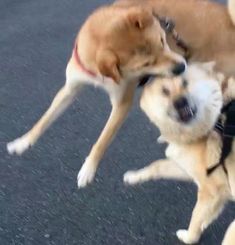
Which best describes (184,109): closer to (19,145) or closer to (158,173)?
(158,173)

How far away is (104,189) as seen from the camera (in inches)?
163

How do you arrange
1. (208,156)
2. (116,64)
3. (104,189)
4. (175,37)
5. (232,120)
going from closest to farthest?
(232,120)
(208,156)
(116,64)
(175,37)
(104,189)

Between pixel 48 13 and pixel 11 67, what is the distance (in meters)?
1.16

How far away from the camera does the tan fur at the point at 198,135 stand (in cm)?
315

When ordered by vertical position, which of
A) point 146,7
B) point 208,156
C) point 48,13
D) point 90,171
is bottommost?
point 48,13

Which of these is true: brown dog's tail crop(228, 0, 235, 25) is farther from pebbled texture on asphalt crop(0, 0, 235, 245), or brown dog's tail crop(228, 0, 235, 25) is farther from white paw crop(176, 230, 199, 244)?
white paw crop(176, 230, 199, 244)

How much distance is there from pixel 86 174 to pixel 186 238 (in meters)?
0.72

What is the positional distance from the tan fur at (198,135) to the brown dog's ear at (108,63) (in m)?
0.28

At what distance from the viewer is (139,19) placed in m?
3.62

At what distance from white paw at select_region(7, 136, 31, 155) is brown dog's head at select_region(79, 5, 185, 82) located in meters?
0.76

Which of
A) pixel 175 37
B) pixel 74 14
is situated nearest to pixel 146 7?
pixel 175 37

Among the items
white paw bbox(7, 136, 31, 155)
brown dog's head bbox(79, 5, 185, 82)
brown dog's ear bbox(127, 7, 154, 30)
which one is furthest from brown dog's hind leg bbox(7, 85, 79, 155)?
brown dog's ear bbox(127, 7, 154, 30)

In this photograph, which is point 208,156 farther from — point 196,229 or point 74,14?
point 74,14

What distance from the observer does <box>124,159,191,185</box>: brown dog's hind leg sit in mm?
3914
